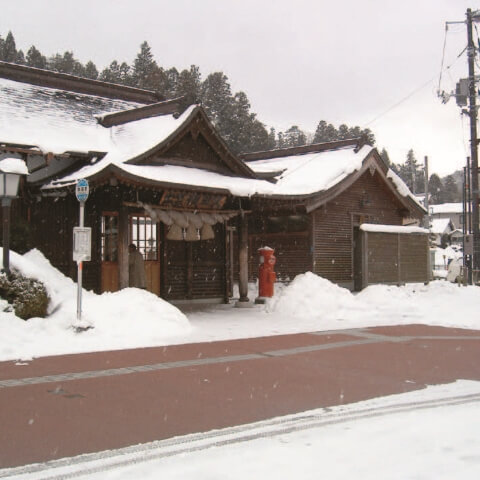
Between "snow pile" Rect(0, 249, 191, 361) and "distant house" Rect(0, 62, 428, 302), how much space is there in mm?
1676

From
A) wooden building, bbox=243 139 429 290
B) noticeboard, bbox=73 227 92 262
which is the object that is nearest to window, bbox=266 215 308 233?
wooden building, bbox=243 139 429 290

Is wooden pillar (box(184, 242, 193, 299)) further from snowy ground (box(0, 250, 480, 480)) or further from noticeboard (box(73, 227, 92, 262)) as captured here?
noticeboard (box(73, 227, 92, 262))

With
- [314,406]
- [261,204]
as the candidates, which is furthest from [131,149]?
[314,406]

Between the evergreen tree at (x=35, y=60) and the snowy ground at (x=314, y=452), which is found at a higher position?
the evergreen tree at (x=35, y=60)

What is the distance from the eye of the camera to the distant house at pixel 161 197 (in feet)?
49.5

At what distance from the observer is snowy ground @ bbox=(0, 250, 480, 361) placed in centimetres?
1104

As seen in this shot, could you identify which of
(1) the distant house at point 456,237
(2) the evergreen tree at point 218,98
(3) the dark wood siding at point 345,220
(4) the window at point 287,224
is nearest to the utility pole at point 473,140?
(3) the dark wood siding at point 345,220

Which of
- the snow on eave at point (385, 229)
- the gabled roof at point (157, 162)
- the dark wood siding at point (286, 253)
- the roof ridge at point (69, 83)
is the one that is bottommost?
the dark wood siding at point (286, 253)

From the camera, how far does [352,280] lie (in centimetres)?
2464

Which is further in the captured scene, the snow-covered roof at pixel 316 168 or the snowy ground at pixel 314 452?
the snow-covered roof at pixel 316 168

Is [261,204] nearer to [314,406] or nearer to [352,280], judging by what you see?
[352,280]

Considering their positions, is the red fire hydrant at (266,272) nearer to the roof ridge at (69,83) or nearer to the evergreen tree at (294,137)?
the roof ridge at (69,83)

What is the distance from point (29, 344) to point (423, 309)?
1132 centimetres

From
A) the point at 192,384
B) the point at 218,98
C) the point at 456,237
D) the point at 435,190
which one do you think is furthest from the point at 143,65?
the point at 435,190
